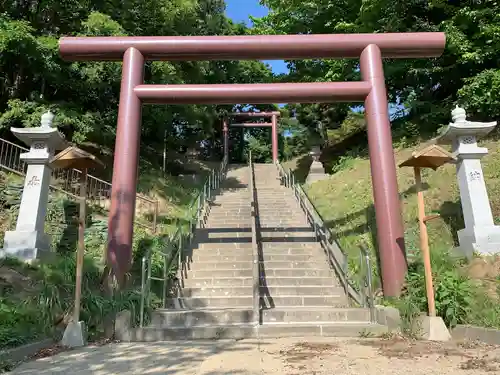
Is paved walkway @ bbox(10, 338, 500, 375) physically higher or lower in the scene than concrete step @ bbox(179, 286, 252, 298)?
lower

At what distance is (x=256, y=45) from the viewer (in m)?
8.27

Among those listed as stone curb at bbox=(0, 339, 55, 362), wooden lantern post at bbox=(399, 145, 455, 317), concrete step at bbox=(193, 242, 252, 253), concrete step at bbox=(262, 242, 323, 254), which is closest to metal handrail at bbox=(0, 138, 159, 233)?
concrete step at bbox=(193, 242, 252, 253)

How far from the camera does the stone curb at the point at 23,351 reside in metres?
4.70

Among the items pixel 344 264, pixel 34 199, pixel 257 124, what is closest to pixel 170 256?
pixel 34 199

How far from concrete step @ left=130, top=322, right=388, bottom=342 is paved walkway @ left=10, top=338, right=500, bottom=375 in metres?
0.29

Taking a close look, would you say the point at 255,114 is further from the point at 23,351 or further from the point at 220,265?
the point at 23,351

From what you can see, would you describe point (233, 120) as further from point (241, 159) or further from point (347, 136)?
point (347, 136)

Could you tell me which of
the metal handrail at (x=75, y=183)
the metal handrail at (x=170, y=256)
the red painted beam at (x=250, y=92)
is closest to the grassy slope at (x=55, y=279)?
the metal handrail at (x=170, y=256)

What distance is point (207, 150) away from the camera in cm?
3148

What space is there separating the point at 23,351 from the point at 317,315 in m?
4.21

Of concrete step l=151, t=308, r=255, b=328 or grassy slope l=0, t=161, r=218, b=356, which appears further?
concrete step l=151, t=308, r=255, b=328

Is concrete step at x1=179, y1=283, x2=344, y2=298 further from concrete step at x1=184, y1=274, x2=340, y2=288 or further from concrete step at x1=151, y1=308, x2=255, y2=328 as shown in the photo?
concrete step at x1=151, y1=308, x2=255, y2=328

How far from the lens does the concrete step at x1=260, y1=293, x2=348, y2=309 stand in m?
7.69

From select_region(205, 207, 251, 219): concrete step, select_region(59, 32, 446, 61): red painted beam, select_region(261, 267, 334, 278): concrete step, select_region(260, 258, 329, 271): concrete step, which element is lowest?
select_region(261, 267, 334, 278): concrete step
